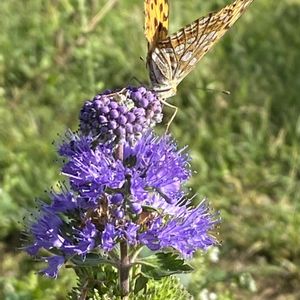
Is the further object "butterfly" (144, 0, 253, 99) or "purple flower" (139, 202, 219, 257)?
"butterfly" (144, 0, 253, 99)

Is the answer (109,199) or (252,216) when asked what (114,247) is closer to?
(109,199)

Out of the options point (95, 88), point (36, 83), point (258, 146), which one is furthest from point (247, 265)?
point (36, 83)

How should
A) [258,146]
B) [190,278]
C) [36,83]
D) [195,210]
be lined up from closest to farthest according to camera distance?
[195,210], [190,278], [258,146], [36,83]

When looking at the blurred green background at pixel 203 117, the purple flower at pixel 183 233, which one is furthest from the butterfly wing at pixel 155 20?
the blurred green background at pixel 203 117

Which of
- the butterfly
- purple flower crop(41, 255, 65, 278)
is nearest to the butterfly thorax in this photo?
the butterfly

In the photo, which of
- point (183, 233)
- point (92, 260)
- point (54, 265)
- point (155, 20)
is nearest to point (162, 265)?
point (183, 233)

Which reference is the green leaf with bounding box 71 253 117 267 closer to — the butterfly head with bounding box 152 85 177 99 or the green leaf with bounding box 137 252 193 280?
the green leaf with bounding box 137 252 193 280

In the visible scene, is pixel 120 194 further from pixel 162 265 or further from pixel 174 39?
pixel 174 39
